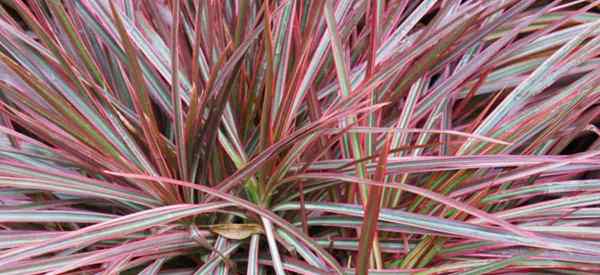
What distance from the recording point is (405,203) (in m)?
0.97

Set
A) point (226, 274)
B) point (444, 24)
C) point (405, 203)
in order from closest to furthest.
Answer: point (226, 274) < point (405, 203) < point (444, 24)

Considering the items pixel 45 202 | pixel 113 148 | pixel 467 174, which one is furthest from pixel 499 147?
pixel 45 202

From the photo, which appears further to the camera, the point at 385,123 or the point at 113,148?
the point at 385,123

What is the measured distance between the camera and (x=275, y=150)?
833 mm

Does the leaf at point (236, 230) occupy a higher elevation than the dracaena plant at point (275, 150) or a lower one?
lower

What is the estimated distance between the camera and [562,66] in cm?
100

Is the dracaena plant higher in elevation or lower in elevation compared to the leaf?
higher

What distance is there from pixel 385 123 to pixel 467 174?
0.57 ft

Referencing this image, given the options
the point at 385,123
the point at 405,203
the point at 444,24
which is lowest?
the point at 405,203

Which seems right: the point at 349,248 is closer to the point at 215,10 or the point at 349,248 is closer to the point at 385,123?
the point at 385,123

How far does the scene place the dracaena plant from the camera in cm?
85

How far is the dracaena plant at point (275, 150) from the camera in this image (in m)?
0.85

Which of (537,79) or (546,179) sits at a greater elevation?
(537,79)

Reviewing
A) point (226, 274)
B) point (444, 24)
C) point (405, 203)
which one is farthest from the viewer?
point (444, 24)
